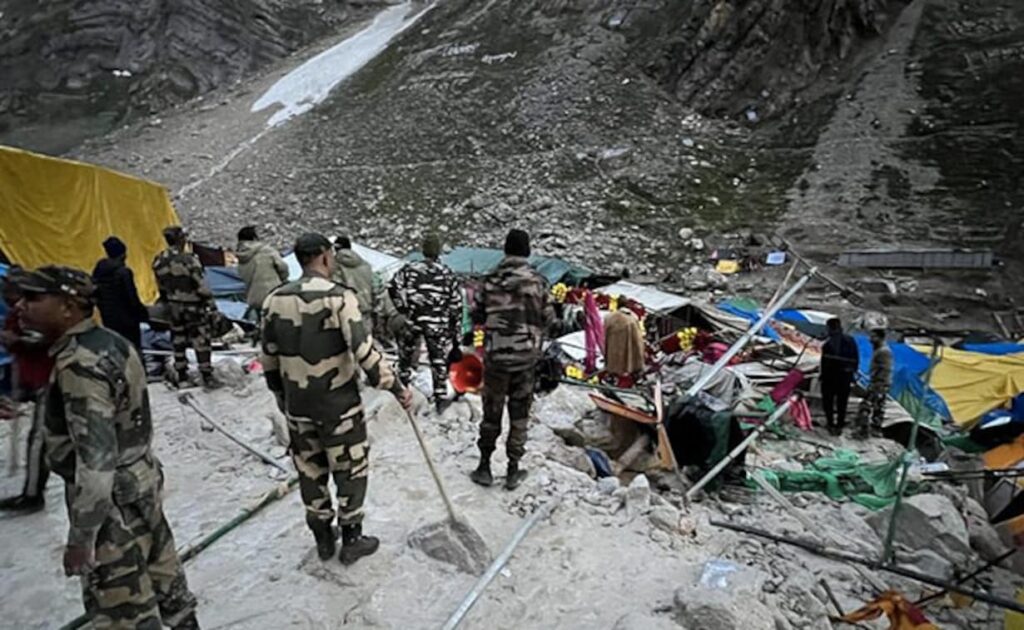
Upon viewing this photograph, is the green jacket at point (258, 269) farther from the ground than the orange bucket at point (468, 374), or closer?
farther from the ground

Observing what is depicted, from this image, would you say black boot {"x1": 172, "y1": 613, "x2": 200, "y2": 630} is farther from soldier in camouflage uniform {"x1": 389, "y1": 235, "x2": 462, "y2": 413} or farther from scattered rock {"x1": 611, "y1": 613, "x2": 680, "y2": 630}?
soldier in camouflage uniform {"x1": 389, "y1": 235, "x2": 462, "y2": 413}

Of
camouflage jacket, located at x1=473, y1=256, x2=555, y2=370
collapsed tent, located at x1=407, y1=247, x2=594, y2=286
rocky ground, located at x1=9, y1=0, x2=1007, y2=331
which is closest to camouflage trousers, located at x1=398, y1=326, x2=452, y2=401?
camouflage jacket, located at x1=473, y1=256, x2=555, y2=370

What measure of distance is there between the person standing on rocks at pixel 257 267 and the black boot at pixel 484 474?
2.91 meters

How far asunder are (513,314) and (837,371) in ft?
18.7

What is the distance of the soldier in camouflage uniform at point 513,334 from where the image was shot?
4059 millimetres

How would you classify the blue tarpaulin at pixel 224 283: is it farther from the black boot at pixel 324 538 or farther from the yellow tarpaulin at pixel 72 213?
the black boot at pixel 324 538

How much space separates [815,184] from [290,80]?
893 inches

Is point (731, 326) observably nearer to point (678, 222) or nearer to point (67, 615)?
point (678, 222)

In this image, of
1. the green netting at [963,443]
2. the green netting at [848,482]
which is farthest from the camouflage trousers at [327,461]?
the green netting at [963,443]

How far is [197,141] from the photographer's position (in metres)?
25.2

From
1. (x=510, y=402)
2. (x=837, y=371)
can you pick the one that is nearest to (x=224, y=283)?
(x=510, y=402)

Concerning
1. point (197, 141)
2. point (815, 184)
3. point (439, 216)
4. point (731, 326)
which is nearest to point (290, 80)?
point (197, 141)

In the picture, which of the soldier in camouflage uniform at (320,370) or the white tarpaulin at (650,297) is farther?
the white tarpaulin at (650,297)

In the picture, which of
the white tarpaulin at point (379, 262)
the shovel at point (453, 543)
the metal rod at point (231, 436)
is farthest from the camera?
the white tarpaulin at point (379, 262)
